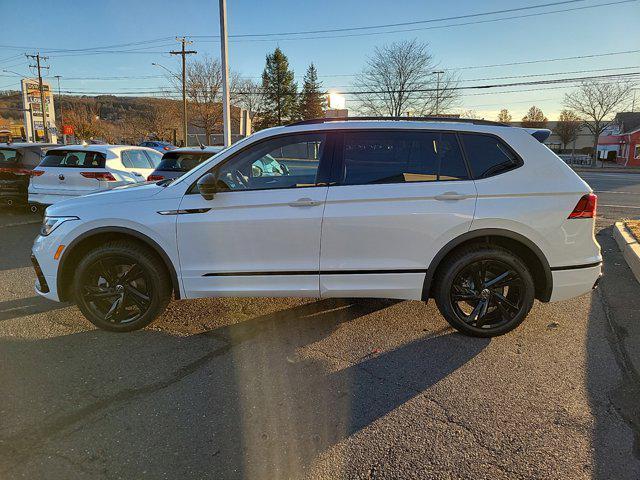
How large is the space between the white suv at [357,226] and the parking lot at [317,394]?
0.43m

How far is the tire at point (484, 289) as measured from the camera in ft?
12.2

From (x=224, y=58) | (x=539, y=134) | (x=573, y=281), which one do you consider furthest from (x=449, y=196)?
(x=224, y=58)

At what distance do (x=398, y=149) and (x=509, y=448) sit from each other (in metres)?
2.41

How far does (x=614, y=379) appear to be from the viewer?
3199 millimetres

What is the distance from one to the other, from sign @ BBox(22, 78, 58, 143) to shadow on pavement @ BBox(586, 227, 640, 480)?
6392cm

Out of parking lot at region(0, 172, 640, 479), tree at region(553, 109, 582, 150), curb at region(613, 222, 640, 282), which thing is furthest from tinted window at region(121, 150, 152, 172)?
tree at region(553, 109, 582, 150)

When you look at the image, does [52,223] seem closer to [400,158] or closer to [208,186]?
[208,186]

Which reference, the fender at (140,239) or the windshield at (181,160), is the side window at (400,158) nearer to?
the fender at (140,239)

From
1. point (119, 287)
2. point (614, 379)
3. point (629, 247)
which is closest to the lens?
point (614, 379)

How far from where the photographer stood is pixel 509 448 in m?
2.46

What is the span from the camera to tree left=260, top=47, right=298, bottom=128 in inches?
2373

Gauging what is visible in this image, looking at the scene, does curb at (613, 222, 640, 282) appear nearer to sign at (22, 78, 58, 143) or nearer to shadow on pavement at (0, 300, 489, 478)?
shadow on pavement at (0, 300, 489, 478)

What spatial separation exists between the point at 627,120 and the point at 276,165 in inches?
2833

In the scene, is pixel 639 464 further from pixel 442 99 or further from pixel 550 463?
pixel 442 99
